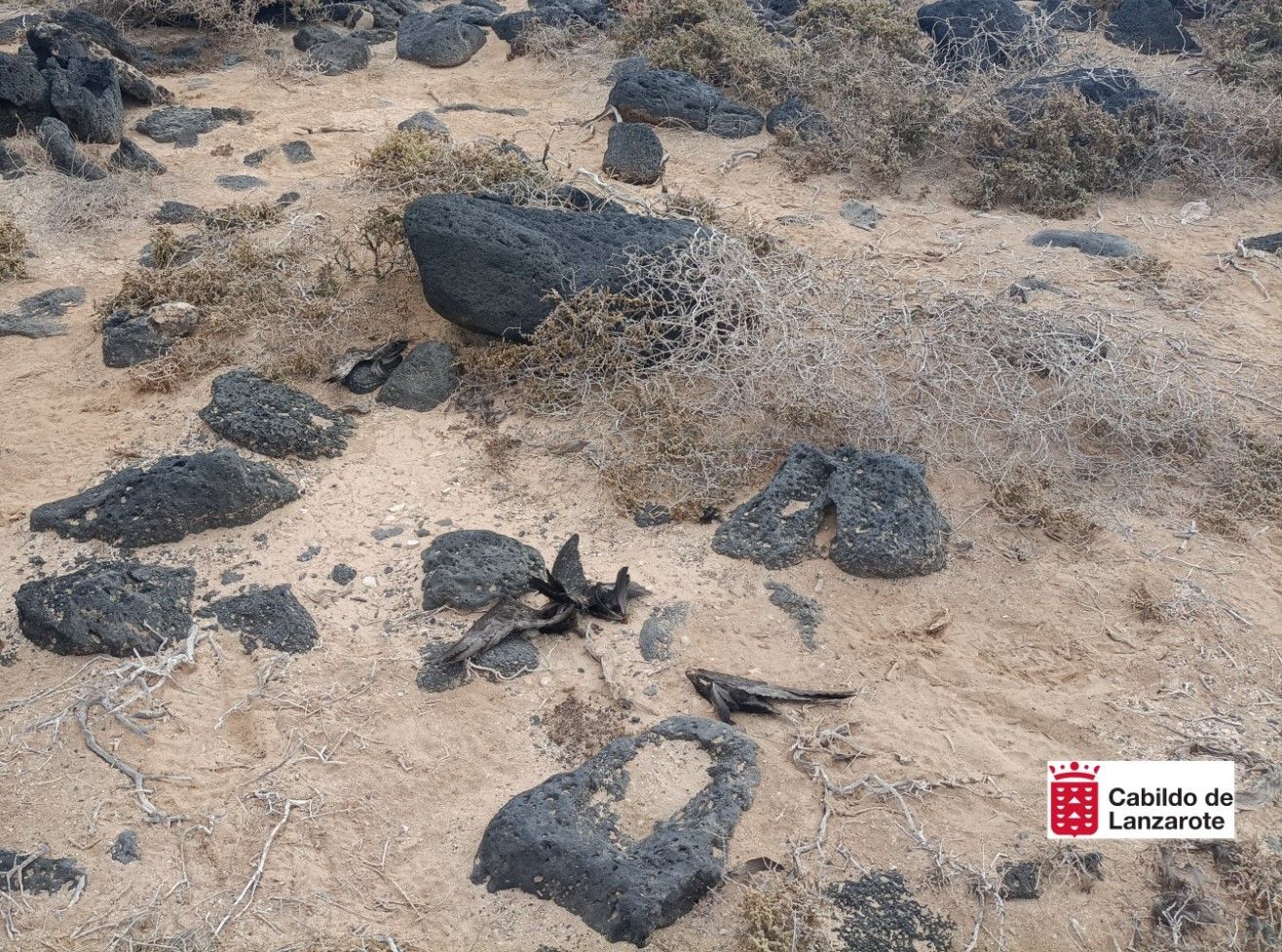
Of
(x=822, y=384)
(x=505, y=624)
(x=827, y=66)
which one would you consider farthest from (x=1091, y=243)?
(x=505, y=624)

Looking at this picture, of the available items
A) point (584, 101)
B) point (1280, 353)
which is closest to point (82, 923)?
point (1280, 353)

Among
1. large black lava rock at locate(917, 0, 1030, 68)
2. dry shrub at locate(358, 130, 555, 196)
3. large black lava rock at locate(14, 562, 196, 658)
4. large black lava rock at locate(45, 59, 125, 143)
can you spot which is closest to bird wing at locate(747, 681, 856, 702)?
large black lava rock at locate(14, 562, 196, 658)

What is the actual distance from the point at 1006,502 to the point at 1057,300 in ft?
6.17

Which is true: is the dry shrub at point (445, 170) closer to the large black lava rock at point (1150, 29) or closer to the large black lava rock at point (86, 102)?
the large black lava rock at point (86, 102)

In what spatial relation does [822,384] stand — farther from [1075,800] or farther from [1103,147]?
[1103,147]

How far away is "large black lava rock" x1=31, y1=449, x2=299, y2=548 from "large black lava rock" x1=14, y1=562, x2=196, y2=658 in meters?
0.38

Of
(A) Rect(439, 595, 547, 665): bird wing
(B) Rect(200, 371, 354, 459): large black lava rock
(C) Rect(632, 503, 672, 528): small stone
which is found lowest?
(B) Rect(200, 371, 354, 459): large black lava rock

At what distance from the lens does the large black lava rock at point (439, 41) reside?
33.0 feet

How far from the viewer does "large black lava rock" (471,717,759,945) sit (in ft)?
10.6

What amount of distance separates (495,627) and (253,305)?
285 centimetres

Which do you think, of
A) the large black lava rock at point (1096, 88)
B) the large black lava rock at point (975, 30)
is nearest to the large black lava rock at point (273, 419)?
the large black lava rock at point (1096, 88)

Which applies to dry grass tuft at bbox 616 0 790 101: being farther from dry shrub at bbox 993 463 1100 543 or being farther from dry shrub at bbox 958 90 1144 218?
dry shrub at bbox 993 463 1100 543

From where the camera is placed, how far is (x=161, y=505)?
470cm

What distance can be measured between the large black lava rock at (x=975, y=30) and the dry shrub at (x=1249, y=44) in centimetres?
157
